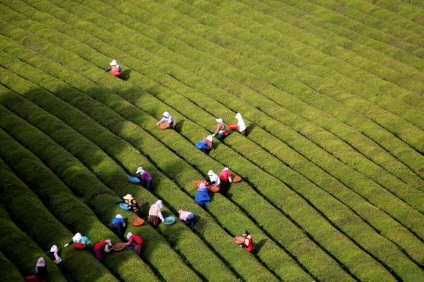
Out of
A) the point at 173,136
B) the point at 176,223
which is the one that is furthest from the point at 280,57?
the point at 176,223

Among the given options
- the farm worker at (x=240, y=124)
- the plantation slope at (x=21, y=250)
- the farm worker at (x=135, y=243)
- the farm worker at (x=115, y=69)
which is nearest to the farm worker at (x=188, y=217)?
the farm worker at (x=135, y=243)

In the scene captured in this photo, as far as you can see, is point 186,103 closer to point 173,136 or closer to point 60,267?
point 173,136

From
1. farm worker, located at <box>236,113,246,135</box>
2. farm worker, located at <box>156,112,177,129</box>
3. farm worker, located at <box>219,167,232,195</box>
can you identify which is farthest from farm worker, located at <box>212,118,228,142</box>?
farm worker, located at <box>219,167,232,195</box>

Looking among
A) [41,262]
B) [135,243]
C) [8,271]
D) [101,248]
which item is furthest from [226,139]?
[8,271]

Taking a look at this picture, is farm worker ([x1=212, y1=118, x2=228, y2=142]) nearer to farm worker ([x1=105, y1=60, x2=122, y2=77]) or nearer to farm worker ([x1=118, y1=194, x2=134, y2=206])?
farm worker ([x1=118, y1=194, x2=134, y2=206])

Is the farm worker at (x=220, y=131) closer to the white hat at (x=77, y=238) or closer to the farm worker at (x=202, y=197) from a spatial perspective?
the farm worker at (x=202, y=197)
